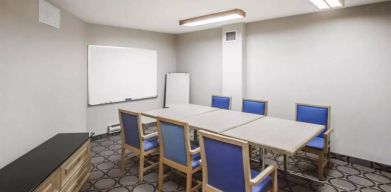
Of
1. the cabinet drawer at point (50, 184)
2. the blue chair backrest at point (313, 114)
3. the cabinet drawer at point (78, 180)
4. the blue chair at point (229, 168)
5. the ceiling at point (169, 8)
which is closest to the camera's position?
the blue chair at point (229, 168)

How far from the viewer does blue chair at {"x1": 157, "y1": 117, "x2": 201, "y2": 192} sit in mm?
2389

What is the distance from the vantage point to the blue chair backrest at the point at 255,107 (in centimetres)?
374

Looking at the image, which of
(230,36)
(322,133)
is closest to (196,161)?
(322,133)

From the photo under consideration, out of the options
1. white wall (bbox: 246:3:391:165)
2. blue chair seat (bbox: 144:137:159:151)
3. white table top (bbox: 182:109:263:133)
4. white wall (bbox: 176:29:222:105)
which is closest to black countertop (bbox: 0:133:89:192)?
blue chair seat (bbox: 144:137:159:151)

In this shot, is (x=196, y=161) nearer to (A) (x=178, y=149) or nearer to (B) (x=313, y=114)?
(A) (x=178, y=149)

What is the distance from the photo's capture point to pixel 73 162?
2.48m

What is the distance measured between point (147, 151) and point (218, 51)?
3.19 meters

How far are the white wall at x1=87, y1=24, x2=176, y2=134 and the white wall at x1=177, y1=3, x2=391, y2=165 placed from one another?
229cm

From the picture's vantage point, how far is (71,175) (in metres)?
2.42

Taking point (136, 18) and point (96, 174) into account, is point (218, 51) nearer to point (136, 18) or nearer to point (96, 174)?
point (136, 18)

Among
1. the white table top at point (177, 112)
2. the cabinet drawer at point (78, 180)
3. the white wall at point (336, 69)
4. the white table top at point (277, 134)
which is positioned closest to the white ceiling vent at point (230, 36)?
the white wall at point (336, 69)

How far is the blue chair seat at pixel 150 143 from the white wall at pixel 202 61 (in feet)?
8.69

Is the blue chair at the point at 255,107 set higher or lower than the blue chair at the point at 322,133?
higher

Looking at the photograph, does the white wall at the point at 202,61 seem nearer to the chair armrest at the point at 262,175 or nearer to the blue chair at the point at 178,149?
the blue chair at the point at 178,149
